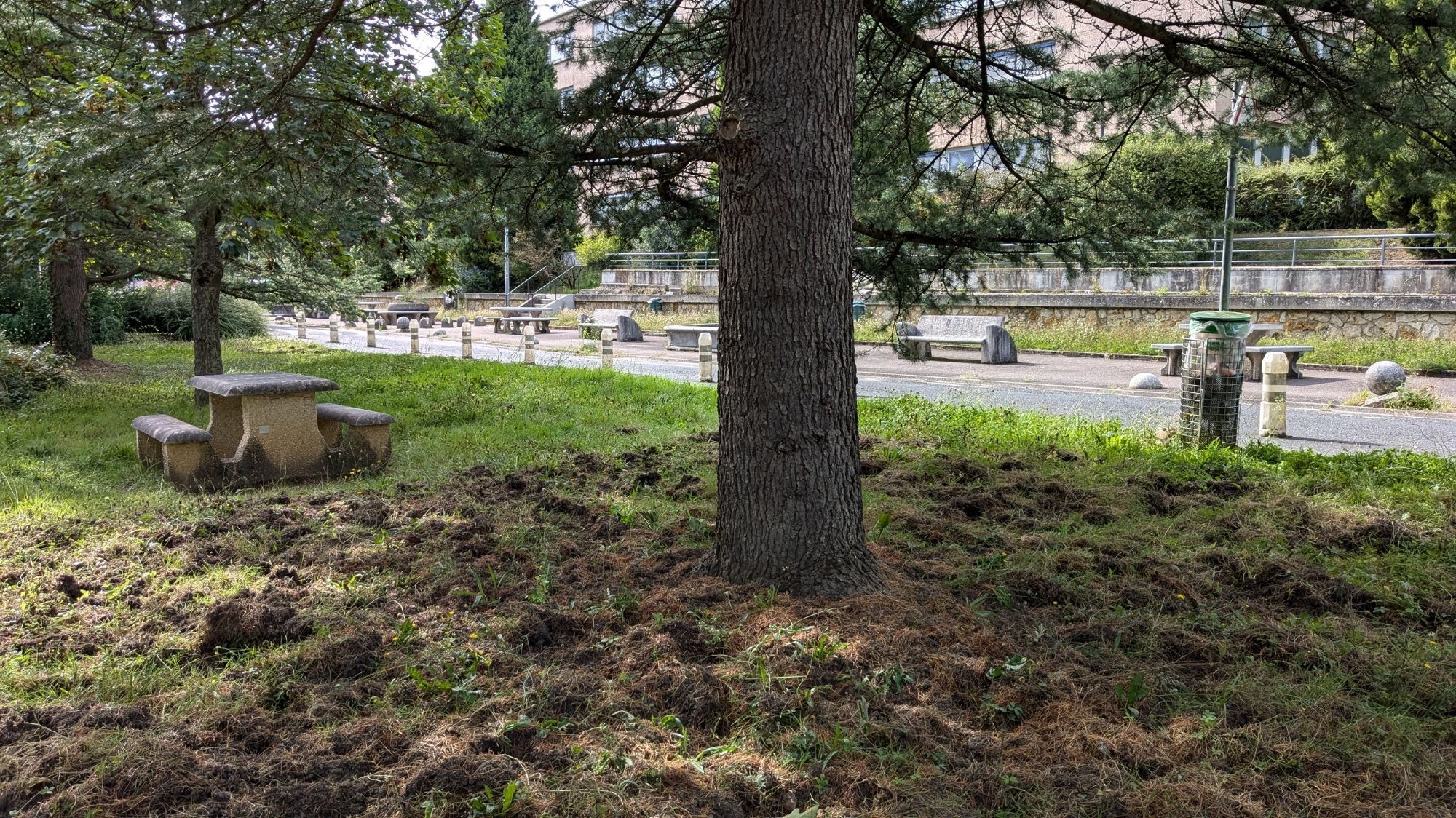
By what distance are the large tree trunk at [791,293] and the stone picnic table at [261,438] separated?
161 inches

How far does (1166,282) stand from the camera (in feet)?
69.9

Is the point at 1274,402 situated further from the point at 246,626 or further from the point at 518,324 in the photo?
the point at 518,324

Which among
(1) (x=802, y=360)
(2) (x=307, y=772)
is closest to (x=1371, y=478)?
(1) (x=802, y=360)

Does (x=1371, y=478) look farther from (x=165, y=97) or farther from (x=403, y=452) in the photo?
(x=165, y=97)

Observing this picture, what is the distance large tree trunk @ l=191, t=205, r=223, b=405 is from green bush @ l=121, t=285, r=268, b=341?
543 inches

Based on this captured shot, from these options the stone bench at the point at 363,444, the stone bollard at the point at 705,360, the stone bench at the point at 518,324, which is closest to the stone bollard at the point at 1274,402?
the stone bollard at the point at 705,360

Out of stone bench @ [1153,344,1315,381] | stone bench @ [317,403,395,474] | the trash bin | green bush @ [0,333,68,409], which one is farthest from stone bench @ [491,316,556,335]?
the trash bin

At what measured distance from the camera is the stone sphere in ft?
40.7

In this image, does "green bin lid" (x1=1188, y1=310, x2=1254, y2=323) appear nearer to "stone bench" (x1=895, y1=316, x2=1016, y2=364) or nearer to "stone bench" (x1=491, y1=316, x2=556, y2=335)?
"stone bench" (x1=895, y1=316, x2=1016, y2=364)

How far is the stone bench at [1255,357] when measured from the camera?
49.3 feet

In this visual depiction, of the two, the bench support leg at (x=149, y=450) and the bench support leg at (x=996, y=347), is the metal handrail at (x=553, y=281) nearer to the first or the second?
the bench support leg at (x=996, y=347)

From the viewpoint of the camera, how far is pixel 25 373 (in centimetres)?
1130

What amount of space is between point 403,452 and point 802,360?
502cm

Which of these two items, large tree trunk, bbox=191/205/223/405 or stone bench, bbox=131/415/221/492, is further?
large tree trunk, bbox=191/205/223/405
